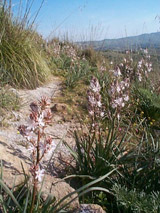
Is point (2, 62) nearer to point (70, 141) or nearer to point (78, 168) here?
point (70, 141)

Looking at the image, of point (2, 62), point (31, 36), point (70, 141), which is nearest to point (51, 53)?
point (31, 36)

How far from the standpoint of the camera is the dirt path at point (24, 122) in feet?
7.85

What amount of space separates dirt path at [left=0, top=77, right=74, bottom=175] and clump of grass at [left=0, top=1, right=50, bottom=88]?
253 millimetres

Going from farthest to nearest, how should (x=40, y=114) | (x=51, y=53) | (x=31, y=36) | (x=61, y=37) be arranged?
(x=61, y=37), (x=51, y=53), (x=31, y=36), (x=40, y=114)

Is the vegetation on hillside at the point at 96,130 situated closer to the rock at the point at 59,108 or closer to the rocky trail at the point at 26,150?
the rocky trail at the point at 26,150

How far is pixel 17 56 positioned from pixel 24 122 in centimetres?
161

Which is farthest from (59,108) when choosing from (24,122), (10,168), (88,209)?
(88,209)

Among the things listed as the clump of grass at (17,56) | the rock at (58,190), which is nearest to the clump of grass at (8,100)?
the clump of grass at (17,56)

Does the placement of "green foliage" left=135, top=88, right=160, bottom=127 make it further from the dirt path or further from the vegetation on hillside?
the dirt path

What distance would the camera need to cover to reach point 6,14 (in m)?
4.33

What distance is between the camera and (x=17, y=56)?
4.22 meters

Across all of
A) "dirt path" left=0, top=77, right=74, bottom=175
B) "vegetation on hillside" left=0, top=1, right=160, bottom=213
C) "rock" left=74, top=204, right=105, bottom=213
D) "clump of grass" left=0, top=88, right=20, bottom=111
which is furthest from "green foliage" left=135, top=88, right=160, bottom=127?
"rock" left=74, top=204, right=105, bottom=213

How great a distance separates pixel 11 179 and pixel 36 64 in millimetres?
3318

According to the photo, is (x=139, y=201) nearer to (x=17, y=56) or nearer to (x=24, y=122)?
(x=24, y=122)
